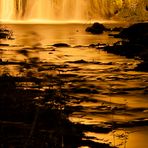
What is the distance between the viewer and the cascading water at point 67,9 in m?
75.1

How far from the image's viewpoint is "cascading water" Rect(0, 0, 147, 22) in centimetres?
7512

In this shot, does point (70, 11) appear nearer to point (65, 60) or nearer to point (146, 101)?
point (65, 60)

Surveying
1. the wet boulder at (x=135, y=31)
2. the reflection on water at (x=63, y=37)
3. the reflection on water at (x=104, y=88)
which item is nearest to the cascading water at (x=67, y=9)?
the reflection on water at (x=63, y=37)

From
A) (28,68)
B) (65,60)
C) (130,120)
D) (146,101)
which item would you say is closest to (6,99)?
(130,120)

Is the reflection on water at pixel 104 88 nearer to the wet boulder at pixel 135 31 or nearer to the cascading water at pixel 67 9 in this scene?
the wet boulder at pixel 135 31

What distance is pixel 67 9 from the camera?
78.4m

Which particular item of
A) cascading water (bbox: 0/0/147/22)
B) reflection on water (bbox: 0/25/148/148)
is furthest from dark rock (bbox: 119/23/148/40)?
cascading water (bbox: 0/0/147/22)

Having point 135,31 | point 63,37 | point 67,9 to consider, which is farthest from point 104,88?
point 67,9

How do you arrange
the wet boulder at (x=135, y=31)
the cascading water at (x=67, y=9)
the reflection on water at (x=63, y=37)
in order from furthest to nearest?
the cascading water at (x=67, y=9), the reflection on water at (x=63, y=37), the wet boulder at (x=135, y=31)

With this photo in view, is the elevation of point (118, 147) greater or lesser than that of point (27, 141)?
lesser

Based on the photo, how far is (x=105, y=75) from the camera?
17.8 metres

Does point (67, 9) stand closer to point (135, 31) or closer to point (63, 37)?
point (63, 37)

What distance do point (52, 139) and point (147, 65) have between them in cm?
1325

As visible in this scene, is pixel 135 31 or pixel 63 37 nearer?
pixel 135 31
